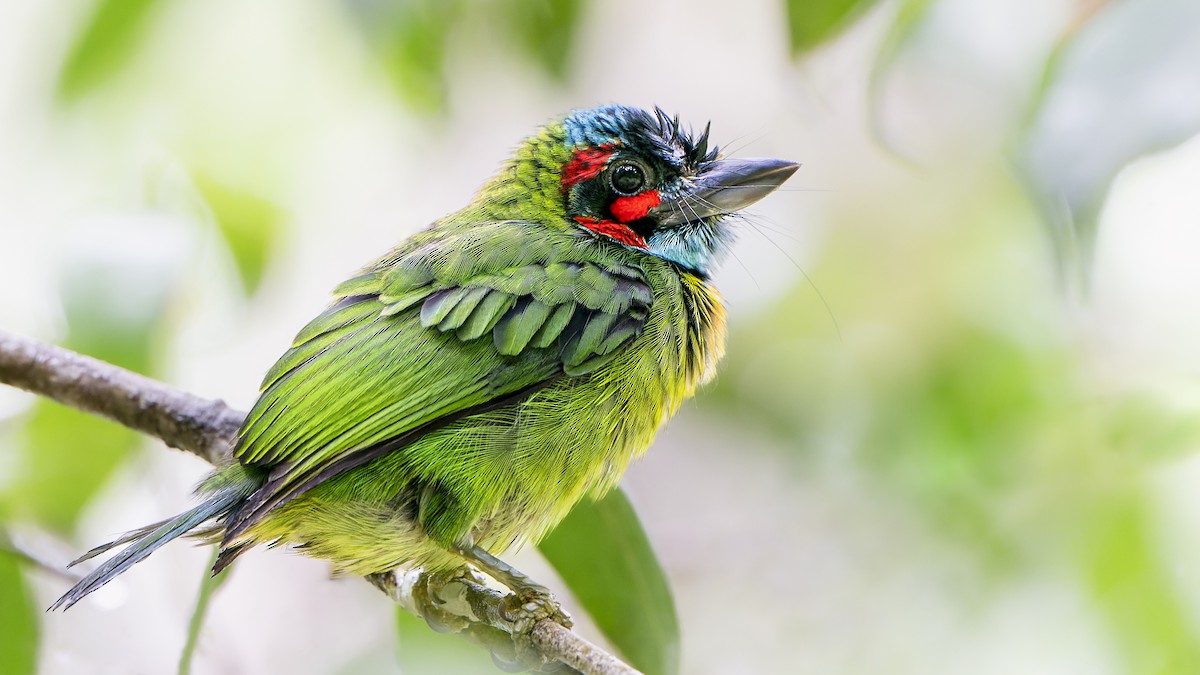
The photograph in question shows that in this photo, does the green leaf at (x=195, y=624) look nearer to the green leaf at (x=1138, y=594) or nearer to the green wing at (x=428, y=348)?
the green wing at (x=428, y=348)

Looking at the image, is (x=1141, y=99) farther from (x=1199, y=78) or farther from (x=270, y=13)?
(x=270, y=13)

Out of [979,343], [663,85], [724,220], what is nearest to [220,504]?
[724,220]

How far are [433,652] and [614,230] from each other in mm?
1098

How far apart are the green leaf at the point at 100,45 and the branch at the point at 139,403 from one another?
2.14 feet

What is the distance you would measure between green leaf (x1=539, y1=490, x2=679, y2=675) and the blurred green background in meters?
0.04

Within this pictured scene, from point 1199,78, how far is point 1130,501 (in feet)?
3.35

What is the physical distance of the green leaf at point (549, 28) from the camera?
2.85m

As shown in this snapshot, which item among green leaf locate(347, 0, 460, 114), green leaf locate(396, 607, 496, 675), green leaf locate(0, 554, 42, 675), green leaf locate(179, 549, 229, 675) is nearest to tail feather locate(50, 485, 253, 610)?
green leaf locate(179, 549, 229, 675)

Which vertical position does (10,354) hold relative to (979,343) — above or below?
below

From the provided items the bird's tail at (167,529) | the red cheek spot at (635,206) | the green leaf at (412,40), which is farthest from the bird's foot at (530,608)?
the green leaf at (412,40)

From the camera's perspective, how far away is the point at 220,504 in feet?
7.01

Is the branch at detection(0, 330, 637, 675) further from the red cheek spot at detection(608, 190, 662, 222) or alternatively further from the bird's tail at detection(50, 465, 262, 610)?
the red cheek spot at detection(608, 190, 662, 222)

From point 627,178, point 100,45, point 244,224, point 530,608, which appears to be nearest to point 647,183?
point 627,178

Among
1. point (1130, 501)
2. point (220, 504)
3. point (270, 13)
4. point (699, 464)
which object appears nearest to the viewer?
point (220, 504)
